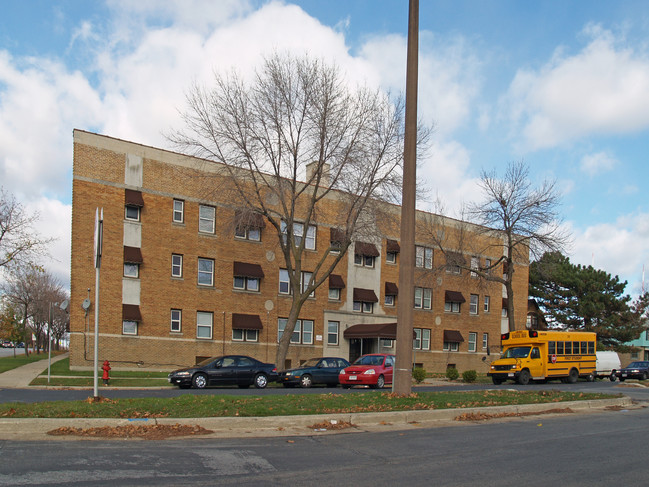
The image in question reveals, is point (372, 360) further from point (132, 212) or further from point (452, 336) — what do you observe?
point (452, 336)

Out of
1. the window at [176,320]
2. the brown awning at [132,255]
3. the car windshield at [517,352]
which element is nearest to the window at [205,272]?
the window at [176,320]

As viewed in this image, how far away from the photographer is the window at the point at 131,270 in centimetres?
3222

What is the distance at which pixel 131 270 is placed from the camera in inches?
1275

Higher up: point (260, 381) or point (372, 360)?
point (372, 360)

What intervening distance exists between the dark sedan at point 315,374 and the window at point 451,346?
20.4 m

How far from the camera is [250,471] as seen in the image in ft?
24.8

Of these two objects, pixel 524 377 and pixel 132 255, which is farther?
pixel 132 255

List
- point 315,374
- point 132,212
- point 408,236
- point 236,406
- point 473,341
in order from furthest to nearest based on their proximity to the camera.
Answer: point 473,341 < point 132,212 < point 315,374 < point 408,236 < point 236,406

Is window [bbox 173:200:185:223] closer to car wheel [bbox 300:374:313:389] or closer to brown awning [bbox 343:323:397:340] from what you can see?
car wheel [bbox 300:374:313:389]

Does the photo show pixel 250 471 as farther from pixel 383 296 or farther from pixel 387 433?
pixel 383 296

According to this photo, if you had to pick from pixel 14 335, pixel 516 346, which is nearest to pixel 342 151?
pixel 516 346

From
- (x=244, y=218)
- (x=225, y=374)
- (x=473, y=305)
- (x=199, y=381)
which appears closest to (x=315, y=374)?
(x=225, y=374)

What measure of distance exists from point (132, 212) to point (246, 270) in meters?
7.26

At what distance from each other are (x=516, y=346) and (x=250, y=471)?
27.0m
